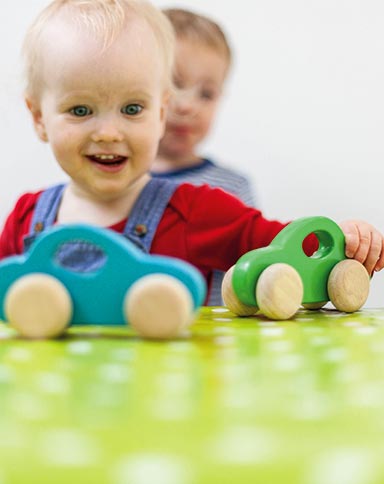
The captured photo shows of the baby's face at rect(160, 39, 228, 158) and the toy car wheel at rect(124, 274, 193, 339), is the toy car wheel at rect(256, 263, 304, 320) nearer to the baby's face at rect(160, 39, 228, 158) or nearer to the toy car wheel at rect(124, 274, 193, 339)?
the toy car wheel at rect(124, 274, 193, 339)

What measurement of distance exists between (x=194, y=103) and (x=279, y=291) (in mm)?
1024

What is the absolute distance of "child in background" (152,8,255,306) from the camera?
158cm

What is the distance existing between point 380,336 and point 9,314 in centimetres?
29

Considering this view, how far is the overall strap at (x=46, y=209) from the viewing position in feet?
3.34

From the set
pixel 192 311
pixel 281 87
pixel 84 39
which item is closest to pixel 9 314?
pixel 192 311

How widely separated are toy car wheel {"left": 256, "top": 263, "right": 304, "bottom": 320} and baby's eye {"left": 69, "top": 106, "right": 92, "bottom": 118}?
0.36 meters

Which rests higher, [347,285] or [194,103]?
[194,103]

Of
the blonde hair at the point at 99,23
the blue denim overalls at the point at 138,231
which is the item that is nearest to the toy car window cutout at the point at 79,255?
the blue denim overalls at the point at 138,231

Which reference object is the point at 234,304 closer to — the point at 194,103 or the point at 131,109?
the point at 131,109

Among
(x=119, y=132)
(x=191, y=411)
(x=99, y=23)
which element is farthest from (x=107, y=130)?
(x=191, y=411)

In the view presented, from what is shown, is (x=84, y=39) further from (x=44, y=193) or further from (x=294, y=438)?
(x=294, y=438)

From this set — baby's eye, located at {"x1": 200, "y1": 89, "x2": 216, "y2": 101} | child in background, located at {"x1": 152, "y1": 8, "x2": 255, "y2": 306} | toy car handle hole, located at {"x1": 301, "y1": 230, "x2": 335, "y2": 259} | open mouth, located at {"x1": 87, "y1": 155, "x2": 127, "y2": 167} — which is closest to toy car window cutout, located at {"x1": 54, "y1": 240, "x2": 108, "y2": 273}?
open mouth, located at {"x1": 87, "y1": 155, "x2": 127, "y2": 167}

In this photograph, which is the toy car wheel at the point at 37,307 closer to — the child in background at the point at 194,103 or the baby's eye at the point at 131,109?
the baby's eye at the point at 131,109

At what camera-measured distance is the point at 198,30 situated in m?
1.60
